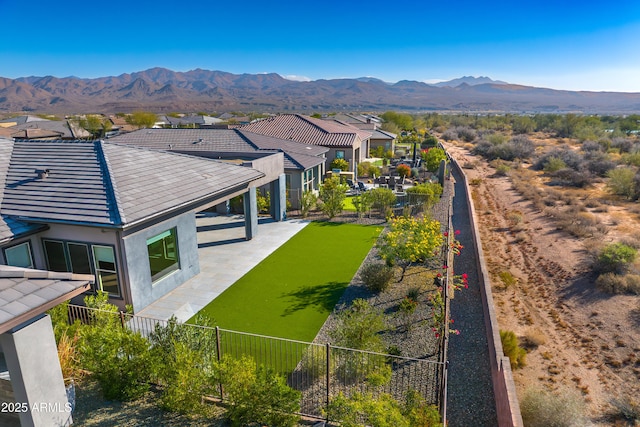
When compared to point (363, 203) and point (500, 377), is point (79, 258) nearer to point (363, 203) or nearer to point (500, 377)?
point (500, 377)

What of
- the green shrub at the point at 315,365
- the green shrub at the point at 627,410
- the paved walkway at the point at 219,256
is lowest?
the green shrub at the point at 627,410

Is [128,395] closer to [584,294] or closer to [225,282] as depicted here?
[225,282]

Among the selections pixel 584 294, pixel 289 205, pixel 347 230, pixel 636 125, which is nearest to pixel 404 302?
pixel 584 294

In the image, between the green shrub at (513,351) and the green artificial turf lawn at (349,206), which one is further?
the green artificial turf lawn at (349,206)

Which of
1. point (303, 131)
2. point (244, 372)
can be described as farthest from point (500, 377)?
point (303, 131)

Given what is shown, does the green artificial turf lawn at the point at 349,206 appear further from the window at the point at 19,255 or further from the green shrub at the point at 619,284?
the window at the point at 19,255

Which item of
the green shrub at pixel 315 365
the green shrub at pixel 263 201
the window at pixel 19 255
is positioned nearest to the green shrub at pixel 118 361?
the green shrub at pixel 315 365
